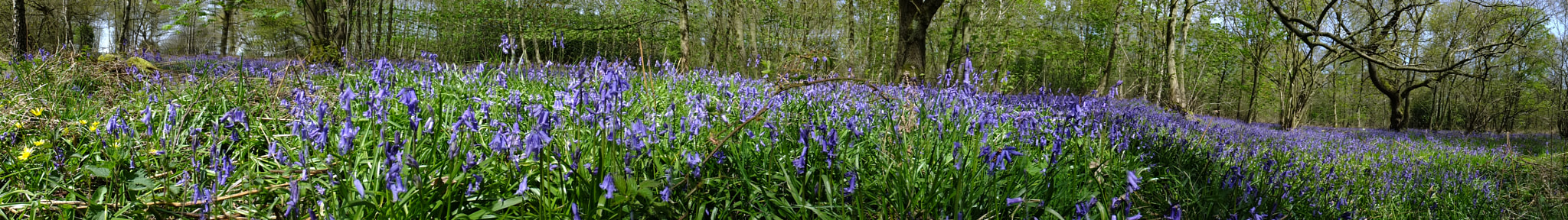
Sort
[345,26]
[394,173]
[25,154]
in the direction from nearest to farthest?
[394,173] < [25,154] < [345,26]

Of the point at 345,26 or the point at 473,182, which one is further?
the point at 345,26

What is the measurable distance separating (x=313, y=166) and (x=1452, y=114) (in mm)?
37450

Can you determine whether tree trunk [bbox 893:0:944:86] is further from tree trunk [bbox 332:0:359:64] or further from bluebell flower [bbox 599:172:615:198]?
bluebell flower [bbox 599:172:615:198]

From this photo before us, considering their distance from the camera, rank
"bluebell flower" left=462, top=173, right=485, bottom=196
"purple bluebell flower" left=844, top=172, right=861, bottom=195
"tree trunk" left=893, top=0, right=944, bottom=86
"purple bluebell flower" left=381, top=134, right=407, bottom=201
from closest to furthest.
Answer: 1. "purple bluebell flower" left=381, top=134, right=407, bottom=201
2. "bluebell flower" left=462, top=173, right=485, bottom=196
3. "purple bluebell flower" left=844, top=172, right=861, bottom=195
4. "tree trunk" left=893, top=0, right=944, bottom=86

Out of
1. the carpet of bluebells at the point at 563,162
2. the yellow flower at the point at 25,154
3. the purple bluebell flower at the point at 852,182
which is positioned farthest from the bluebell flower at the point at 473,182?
the yellow flower at the point at 25,154

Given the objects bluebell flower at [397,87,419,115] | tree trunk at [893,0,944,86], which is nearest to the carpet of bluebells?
bluebell flower at [397,87,419,115]

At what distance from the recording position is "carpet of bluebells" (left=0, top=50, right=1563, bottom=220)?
4.99 ft

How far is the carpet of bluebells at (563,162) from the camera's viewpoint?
152 centimetres

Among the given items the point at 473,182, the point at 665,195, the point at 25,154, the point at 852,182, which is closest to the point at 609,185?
the point at 665,195

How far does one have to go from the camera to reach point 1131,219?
1.49m

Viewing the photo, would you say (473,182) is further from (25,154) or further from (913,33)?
(913,33)

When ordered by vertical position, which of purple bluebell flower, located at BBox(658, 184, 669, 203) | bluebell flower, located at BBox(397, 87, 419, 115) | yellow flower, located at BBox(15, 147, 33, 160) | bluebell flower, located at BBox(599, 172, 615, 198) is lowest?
yellow flower, located at BBox(15, 147, 33, 160)

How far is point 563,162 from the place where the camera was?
6.75 feet

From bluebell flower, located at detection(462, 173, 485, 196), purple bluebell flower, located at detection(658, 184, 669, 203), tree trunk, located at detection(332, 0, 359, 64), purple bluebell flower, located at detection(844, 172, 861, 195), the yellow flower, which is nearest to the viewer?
bluebell flower, located at detection(462, 173, 485, 196)
